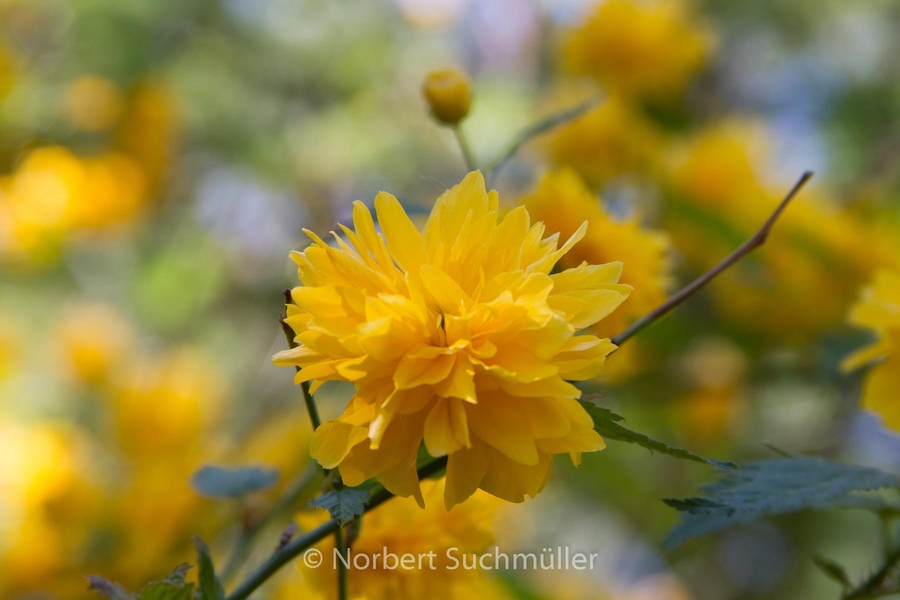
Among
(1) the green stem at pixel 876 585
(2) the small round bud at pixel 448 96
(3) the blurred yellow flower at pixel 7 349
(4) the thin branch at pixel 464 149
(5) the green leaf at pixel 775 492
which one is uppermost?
(3) the blurred yellow flower at pixel 7 349

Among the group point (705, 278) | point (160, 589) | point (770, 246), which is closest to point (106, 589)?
point (160, 589)

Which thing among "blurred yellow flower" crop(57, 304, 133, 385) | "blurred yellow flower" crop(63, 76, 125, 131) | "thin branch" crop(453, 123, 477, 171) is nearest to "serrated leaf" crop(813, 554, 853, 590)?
"thin branch" crop(453, 123, 477, 171)

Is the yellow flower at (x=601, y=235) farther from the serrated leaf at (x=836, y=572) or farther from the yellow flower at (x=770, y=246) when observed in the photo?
the yellow flower at (x=770, y=246)

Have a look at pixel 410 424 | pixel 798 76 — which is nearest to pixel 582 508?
pixel 798 76

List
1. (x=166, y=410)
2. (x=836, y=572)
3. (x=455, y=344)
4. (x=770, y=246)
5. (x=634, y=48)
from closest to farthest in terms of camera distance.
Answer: (x=455, y=344), (x=836, y=572), (x=770, y=246), (x=634, y=48), (x=166, y=410)

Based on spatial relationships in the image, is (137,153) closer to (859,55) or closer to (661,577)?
(661,577)

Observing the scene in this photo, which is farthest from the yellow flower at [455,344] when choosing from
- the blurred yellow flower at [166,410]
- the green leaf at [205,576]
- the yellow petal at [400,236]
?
the blurred yellow flower at [166,410]

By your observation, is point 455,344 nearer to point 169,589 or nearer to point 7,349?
point 169,589
